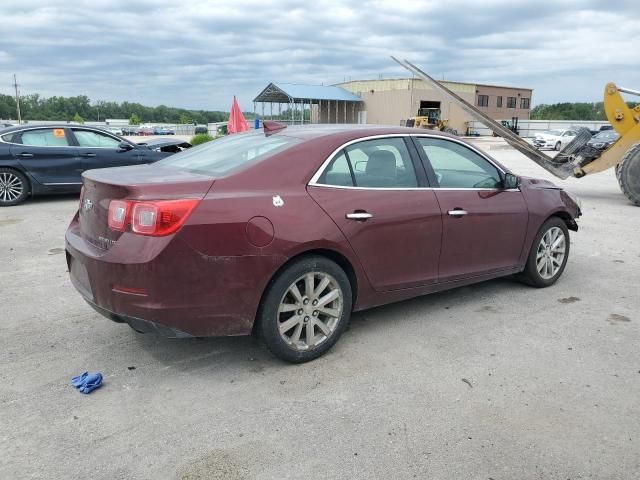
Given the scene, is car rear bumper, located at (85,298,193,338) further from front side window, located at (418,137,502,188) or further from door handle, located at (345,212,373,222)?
front side window, located at (418,137,502,188)

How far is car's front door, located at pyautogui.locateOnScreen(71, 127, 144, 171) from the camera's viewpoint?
33.9 ft

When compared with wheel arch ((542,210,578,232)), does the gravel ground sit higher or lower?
lower

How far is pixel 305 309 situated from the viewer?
3.60 metres

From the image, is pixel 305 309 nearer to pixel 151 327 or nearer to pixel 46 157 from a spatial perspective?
pixel 151 327

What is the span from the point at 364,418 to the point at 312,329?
0.80m

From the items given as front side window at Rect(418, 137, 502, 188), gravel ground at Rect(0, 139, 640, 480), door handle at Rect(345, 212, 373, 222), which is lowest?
gravel ground at Rect(0, 139, 640, 480)

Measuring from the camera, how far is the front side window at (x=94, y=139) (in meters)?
10.4

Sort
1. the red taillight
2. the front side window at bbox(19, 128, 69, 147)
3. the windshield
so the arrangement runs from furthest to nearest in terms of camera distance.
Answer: the windshield < the front side window at bbox(19, 128, 69, 147) < the red taillight

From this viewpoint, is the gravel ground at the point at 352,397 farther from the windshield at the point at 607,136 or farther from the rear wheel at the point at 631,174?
the windshield at the point at 607,136

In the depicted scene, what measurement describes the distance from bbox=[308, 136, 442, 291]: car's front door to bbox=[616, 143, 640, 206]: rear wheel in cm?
827

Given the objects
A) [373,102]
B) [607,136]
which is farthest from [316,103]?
[607,136]

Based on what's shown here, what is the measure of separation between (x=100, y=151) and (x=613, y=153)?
10.4 metres

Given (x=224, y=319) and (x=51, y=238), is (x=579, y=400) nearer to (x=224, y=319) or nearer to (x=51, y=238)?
(x=224, y=319)

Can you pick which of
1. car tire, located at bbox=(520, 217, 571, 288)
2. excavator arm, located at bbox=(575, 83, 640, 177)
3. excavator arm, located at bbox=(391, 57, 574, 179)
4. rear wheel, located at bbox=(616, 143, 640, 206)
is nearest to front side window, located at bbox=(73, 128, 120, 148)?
excavator arm, located at bbox=(391, 57, 574, 179)
